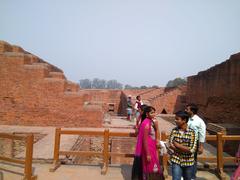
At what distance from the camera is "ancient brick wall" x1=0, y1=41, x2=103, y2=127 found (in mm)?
10977

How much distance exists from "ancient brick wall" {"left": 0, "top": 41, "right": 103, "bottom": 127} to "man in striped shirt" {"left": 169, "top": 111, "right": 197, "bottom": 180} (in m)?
7.40

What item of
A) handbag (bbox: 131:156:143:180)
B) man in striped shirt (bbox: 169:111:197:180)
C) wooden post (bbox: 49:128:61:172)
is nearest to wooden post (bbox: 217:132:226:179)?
man in striped shirt (bbox: 169:111:197:180)

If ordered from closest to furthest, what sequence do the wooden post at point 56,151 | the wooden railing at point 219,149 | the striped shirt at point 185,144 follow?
the striped shirt at point 185,144 → the wooden railing at point 219,149 → the wooden post at point 56,151

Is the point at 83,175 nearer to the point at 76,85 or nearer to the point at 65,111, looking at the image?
the point at 65,111

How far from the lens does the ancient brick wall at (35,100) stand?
432 inches

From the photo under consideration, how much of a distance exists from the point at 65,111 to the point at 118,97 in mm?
18308

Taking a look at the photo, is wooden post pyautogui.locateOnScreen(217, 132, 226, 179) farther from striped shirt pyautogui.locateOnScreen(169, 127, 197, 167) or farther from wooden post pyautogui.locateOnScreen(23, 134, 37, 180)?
wooden post pyautogui.locateOnScreen(23, 134, 37, 180)

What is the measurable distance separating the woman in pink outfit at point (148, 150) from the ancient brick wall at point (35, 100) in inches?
272

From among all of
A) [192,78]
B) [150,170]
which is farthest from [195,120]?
[192,78]

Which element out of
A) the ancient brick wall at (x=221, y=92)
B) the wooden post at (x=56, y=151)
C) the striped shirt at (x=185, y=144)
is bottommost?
the wooden post at (x=56, y=151)

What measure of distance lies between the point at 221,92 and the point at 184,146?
31.4 ft

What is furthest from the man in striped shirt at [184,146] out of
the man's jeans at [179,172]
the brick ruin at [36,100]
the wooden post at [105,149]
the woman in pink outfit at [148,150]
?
the brick ruin at [36,100]

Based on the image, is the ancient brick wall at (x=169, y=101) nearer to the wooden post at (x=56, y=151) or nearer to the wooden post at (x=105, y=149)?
the wooden post at (x=105, y=149)

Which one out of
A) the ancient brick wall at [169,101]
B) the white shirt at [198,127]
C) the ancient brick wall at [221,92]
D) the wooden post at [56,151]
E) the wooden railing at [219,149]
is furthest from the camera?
the ancient brick wall at [169,101]
